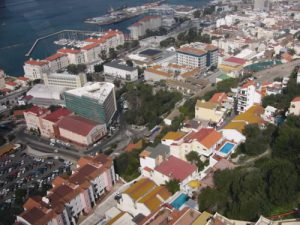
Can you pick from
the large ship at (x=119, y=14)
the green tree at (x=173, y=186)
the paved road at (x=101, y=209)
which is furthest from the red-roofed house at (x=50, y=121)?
the large ship at (x=119, y=14)

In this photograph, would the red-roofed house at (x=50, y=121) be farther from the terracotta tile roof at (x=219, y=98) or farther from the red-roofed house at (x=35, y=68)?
the red-roofed house at (x=35, y=68)

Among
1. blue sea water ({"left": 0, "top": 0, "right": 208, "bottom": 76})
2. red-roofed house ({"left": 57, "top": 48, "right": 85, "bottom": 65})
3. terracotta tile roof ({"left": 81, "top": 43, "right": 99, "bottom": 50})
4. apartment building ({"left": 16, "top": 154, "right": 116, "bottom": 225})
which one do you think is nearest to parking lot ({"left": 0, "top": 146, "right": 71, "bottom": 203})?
apartment building ({"left": 16, "top": 154, "right": 116, "bottom": 225})

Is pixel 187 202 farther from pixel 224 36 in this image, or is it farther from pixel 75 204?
pixel 224 36

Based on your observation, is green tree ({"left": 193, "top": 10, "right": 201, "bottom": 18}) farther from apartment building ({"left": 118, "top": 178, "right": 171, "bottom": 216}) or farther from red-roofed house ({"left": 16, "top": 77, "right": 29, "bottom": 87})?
apartment building ({"left": 118, "top": 178, "right": 171, "bottom": 216})

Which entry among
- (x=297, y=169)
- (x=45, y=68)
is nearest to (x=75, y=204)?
(x=297, y=169)

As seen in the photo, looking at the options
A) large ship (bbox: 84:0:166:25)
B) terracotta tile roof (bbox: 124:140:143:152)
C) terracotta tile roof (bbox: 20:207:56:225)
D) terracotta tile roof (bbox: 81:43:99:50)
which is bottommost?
large ship (bbox: 84:0:166:25)
